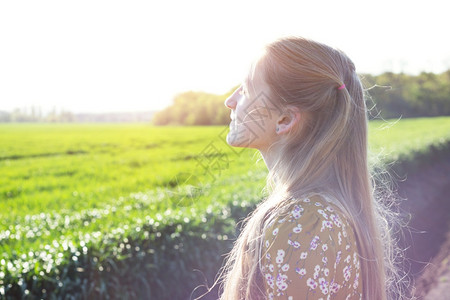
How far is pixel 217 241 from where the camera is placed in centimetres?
418

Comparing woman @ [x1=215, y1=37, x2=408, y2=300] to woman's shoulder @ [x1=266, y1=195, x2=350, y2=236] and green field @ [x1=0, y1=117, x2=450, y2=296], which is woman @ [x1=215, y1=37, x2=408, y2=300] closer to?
woman's shoulder @ [x1=266, y1=195, x2=350, y2=236]

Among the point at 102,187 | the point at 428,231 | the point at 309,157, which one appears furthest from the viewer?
the point at 102,187

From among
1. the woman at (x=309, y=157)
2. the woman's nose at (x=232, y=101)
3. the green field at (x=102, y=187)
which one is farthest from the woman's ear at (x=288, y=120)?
the green field at (x=102, y=187)

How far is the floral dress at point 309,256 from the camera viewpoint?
1050mm

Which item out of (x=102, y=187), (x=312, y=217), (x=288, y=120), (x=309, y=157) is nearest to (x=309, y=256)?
(x=312, y=217)

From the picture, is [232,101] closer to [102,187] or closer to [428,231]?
[102,187]

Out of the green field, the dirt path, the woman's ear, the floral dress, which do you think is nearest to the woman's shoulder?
A: the floral dress

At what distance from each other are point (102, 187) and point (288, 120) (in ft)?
20.6

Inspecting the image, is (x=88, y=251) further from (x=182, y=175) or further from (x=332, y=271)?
(x=182, y=175)

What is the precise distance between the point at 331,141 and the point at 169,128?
58.6 feet

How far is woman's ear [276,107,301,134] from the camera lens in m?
1.33

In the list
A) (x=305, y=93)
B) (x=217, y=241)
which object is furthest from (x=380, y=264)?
(x=217, y=241)

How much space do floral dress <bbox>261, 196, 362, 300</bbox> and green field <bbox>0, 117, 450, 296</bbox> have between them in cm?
59

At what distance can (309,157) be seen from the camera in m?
1.29
